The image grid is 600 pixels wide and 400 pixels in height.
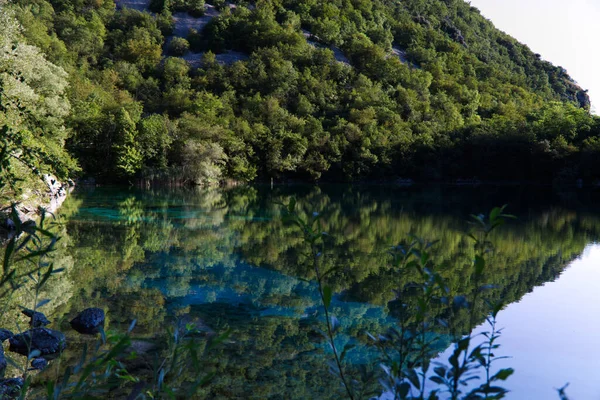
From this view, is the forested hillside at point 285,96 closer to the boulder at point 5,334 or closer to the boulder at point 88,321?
the boulder at point 88,321

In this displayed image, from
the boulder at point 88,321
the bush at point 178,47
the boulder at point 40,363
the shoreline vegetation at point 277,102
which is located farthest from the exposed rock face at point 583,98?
the boulder at point 40,363

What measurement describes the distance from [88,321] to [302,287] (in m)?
4.27

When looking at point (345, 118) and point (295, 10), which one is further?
point (295, 10)

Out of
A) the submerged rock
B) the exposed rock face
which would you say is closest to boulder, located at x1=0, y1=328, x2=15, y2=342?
the submerged rock

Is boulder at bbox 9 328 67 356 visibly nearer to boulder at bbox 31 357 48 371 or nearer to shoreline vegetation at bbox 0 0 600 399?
boulder at bbox 31 357 48 371

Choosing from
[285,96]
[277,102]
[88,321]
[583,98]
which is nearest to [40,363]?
[88,321]

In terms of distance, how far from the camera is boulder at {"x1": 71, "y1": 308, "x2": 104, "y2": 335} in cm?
693

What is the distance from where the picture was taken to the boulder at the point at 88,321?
693 centimetres

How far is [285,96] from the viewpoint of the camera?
194 feet

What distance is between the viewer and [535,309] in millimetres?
8961

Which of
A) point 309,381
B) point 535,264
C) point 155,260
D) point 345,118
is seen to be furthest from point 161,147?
point 309,381

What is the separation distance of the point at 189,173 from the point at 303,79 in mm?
25202

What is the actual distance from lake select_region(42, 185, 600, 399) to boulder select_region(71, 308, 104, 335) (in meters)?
0.25

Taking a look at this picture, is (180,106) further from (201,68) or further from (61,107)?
Answer: (61,107)
